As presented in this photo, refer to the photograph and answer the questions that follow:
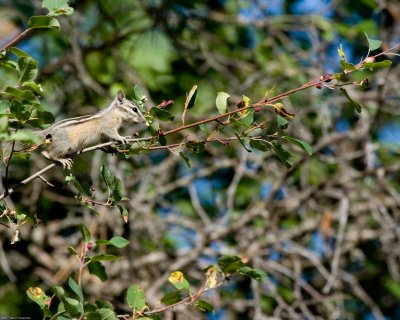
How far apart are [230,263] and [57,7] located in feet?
3.65

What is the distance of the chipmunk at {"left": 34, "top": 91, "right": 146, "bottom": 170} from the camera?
12.1 feet

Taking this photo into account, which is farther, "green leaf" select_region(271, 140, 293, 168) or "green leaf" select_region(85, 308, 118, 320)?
"green leaf" select_region(271, 140, 293, 168)

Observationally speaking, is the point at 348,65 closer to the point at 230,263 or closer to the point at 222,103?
the point at 222,103

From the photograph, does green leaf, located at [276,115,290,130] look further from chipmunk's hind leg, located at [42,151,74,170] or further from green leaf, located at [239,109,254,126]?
chipmunk's hind leg, located at [42,151,74,170]

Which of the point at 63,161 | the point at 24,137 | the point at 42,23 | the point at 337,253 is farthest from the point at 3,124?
the point at 337,253

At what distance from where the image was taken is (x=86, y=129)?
13.3 feet

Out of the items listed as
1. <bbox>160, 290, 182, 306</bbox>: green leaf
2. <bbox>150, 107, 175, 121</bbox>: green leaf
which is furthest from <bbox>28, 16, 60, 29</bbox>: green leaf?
<bbox>160, 290, 182, 306</bbox>: green leaf

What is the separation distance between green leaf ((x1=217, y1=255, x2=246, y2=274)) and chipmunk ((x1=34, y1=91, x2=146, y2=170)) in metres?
1.08

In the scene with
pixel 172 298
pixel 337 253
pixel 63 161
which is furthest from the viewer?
pixel 337 253

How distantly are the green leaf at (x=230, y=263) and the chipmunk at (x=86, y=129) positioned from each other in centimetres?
108

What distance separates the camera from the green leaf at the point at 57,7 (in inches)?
98.9

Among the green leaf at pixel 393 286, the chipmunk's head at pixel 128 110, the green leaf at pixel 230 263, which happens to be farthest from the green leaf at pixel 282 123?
the green leaf at pixel 393 286

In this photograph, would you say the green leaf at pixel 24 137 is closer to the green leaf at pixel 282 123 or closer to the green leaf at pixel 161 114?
the green leaf at pixel 161 114

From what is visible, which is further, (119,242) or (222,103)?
(119,242)
